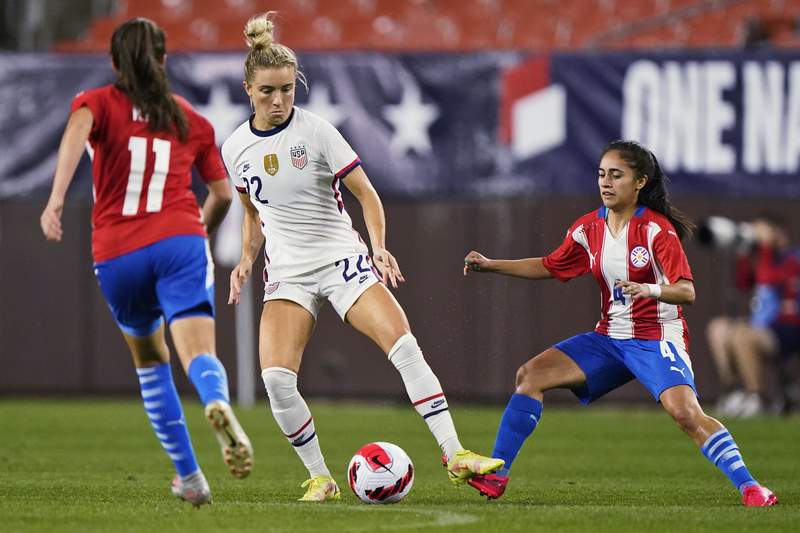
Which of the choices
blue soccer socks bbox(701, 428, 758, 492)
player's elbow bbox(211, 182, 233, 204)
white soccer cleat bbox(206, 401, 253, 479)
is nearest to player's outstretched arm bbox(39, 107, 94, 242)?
player's elbow bbox(211, 182, 233, 204)

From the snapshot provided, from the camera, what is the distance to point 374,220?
22.4 feet

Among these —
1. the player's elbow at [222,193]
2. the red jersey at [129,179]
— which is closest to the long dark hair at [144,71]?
the red jersey at [129,179]

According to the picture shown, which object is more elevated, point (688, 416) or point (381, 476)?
point (688, 416)

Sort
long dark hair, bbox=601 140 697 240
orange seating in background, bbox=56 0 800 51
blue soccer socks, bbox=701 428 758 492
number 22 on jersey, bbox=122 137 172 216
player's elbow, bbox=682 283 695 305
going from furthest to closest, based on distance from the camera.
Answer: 1. orange seating in background, bbox=56 0 800 51
2. long dark hair, bbox=601 140 697 240
3. blue soccer socks, bbox=701 428 758 492
4. player's elbow, bbox=682 283 695 305
5. number 22 on jersey, bbox=122 137 172 216

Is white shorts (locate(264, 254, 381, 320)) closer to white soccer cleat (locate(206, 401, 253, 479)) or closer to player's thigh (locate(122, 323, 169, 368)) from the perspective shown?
player's thigh (locate(122, 323, 169, 368))

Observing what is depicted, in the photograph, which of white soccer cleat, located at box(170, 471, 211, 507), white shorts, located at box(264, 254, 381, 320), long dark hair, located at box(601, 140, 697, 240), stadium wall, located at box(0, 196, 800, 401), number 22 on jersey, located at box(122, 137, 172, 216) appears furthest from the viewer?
stadium wall, located at box(0, 196, 800, 401)

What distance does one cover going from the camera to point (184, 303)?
19.4 ft

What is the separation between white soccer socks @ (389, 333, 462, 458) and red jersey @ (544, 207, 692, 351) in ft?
3.23

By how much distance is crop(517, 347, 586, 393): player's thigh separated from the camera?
23.6ft

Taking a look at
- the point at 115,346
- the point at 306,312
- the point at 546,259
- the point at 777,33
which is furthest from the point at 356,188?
the point at 777,33

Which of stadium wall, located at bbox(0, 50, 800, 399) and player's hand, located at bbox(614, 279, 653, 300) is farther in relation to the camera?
stadium wall, located at bbox(0, 50, 800, 399)

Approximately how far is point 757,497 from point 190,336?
294 cm

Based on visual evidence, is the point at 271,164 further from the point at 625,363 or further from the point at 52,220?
the point at 625,363

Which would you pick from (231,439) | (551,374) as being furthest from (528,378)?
(231,439)
